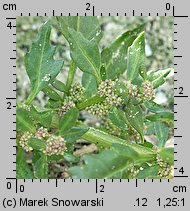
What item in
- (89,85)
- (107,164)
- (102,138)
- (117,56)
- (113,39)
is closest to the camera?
(107,164)

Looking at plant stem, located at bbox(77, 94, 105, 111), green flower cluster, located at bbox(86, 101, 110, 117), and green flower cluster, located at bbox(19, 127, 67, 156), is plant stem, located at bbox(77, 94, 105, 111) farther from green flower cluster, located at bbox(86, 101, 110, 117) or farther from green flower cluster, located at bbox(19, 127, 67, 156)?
green flower cluster, located at bbox(19, 127, 67, 156)

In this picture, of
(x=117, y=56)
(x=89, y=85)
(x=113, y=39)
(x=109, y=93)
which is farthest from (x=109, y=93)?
(x=113, y=39)

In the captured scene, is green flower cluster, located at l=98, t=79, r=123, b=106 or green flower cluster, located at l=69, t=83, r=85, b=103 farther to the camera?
green flower cluster, located at l=69, t=83, r=85, b=103

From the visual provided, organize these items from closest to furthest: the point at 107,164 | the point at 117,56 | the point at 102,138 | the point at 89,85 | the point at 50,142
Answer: the point at 107,164 < the point at 50,142 < the point at 102,138 < the point at 89,85 < the point at 117,56

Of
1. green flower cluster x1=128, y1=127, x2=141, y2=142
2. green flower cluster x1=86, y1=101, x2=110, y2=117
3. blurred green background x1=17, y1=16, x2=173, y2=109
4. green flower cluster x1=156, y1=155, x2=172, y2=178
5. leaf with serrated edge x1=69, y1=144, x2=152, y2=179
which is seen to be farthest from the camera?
blurred green background x1=17, y1=16, x2=173, y2=109

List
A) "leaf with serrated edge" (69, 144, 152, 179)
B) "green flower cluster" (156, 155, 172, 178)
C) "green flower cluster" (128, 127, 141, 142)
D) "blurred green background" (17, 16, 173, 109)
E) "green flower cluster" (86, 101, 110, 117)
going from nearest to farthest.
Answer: "leaf with serrated edge" (69, 144, 152, 179)
"green flower cluster" (156, 155, 172, 178)
"green flower cluster" (86, 101, 110, 117)
"green flower cluster" (128, 127, 141, 142)
"blurred green background" (17, 16, 173, 109)

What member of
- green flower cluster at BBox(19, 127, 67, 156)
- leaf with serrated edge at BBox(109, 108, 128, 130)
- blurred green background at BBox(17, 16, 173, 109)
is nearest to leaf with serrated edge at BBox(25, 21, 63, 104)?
green flower cluster at BBox(19, 127, 67, 156)

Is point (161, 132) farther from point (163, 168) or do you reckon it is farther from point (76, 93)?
point (76, 93)
